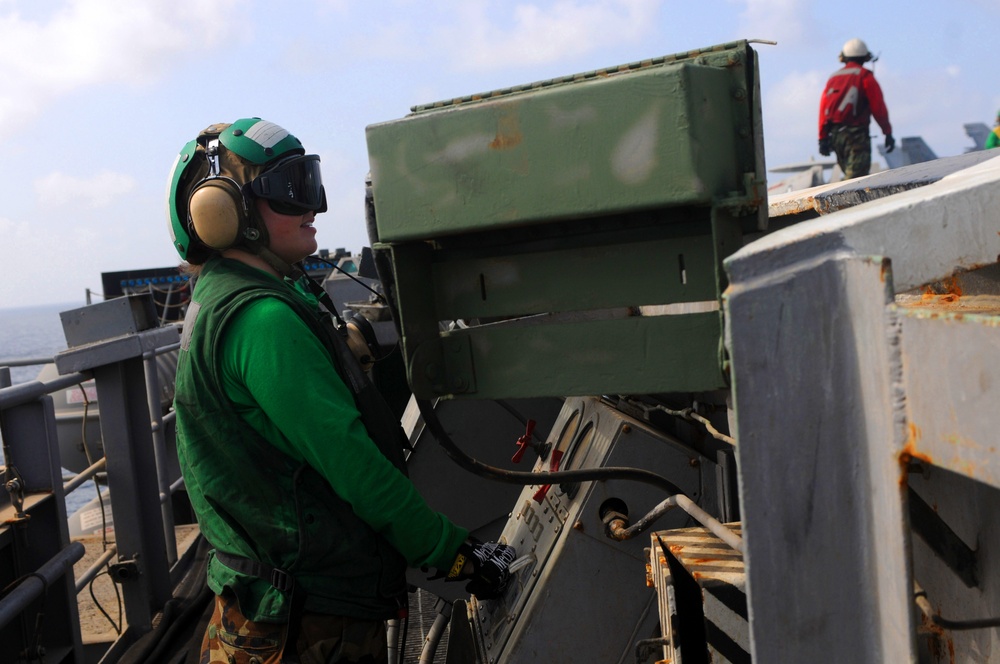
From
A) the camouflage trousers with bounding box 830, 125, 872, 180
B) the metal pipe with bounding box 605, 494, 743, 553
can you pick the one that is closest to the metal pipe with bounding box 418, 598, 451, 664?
the metal pipe with bounding box 605, 494, 743, 553

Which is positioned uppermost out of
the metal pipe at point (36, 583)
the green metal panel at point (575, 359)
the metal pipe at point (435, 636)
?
the green metal panel at point (575, 359)

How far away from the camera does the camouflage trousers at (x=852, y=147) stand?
9984 mm

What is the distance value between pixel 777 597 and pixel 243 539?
Result: 168 centimetres

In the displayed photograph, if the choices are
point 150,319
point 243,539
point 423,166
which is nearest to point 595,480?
point 243,539

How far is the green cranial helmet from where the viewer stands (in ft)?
8.75

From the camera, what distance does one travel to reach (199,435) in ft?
8.36

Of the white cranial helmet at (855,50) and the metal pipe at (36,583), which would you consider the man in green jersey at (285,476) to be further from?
the white cranial helmet at (855,50)

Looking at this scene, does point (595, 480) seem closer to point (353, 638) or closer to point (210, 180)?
point (353, 638)

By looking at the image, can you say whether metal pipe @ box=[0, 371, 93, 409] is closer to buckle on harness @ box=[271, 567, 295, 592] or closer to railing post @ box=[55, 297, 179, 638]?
railing post @ box=[55, 297, 179, 638]

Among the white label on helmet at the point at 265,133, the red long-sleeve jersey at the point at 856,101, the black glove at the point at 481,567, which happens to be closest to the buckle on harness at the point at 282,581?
the black glove at the point at 481,567

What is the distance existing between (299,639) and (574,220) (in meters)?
1.30

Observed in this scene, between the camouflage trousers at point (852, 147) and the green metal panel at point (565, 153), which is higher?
the camouflage trousers at point (852, 147)

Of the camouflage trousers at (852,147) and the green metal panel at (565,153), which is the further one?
the camouflage trousers at (852,147)

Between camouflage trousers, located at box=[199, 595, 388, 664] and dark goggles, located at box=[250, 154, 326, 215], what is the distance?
3.60 ft
